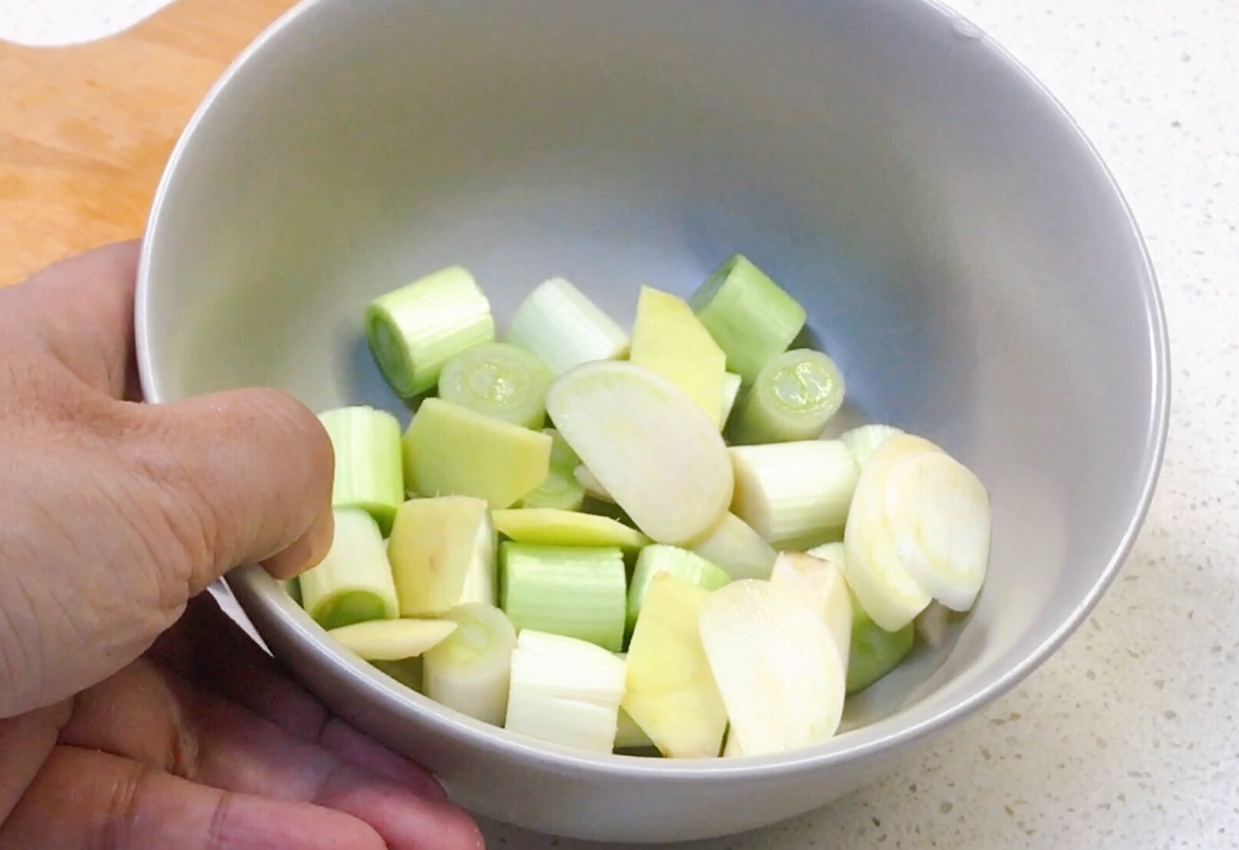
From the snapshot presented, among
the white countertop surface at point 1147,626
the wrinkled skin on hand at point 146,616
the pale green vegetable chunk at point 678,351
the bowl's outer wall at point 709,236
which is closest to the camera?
the wrinkled skin on hand at point 146,616

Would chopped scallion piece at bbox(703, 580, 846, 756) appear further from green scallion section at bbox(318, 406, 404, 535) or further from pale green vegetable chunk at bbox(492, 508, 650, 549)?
green scallion section at bbox(318, 406, 404, 535)

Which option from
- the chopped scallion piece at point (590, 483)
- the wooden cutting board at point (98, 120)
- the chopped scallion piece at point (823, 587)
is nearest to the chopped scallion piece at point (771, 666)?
the chopped scallion piece at point (823, 587)

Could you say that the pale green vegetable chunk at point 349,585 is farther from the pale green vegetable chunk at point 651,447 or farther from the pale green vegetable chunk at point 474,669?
the pale green vegetable chunk at point 651,447

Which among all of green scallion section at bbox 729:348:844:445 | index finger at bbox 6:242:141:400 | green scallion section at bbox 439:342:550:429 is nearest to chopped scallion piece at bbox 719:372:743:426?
green scallion section at bbox 729:348:844:445

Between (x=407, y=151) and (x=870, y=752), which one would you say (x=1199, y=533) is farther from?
(x=407, y=151)

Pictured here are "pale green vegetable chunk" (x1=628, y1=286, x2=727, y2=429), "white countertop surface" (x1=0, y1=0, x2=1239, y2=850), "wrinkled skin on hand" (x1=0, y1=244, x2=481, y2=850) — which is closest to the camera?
"wrinkled skin on hand" (x1=0, y1=244, x2=481, y2=850)

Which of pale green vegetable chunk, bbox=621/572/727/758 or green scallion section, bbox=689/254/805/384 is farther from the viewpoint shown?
green scallion section, bbox=689/254/805/384

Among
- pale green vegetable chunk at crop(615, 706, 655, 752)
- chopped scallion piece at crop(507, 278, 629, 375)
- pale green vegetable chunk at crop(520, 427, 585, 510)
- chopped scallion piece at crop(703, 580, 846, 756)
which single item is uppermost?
chopped scallion piece at crop(703, 580, 846, 756)
